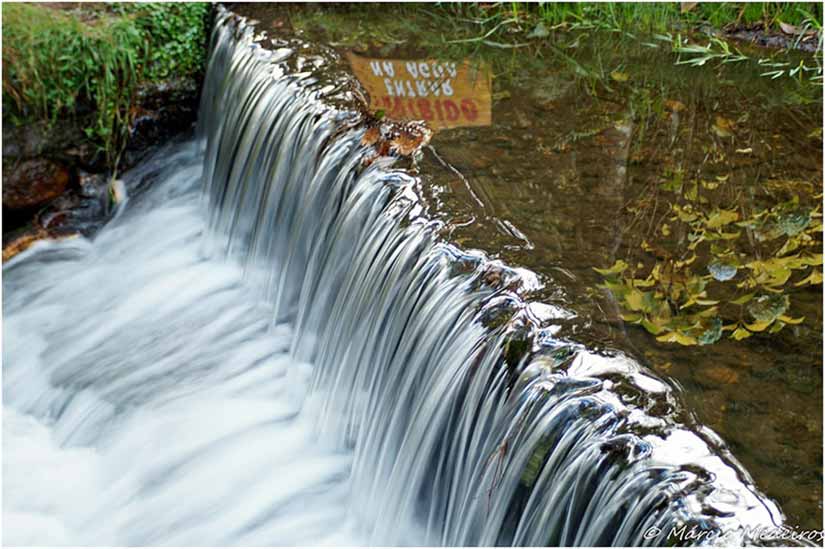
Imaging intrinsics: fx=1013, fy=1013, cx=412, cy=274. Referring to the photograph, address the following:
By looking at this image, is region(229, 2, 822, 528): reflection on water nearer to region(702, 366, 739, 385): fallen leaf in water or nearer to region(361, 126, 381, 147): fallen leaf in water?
region(702, 366, 739, 385): fallen leaf in water

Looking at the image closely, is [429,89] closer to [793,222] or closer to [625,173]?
[625,173]

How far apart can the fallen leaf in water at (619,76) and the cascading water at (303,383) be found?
1.50 metres

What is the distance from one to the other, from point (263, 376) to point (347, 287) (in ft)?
2.03

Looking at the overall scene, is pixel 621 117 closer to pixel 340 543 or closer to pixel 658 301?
pixel 658 301

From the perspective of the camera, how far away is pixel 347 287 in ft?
12.1

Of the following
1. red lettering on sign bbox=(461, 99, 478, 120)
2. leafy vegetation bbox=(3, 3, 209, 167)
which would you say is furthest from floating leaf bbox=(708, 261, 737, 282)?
leafy vegetation bbox=(3, 3, 209, 167)

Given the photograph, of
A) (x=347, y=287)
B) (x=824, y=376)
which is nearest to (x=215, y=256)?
(x=347, y=287)

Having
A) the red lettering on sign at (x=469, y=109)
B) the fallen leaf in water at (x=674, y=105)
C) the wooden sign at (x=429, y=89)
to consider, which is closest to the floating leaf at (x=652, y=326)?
the wooden sign at (x=429, y=89)

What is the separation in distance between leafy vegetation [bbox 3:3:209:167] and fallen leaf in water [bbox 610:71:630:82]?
98.2 inches

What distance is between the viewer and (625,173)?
3936 millimetres

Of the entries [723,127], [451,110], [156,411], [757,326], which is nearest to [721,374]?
[757,326]

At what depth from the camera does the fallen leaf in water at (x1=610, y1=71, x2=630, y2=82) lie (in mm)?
5047

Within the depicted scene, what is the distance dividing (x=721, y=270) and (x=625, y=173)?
32.3 inches

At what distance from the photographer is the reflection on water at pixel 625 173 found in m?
2.58
